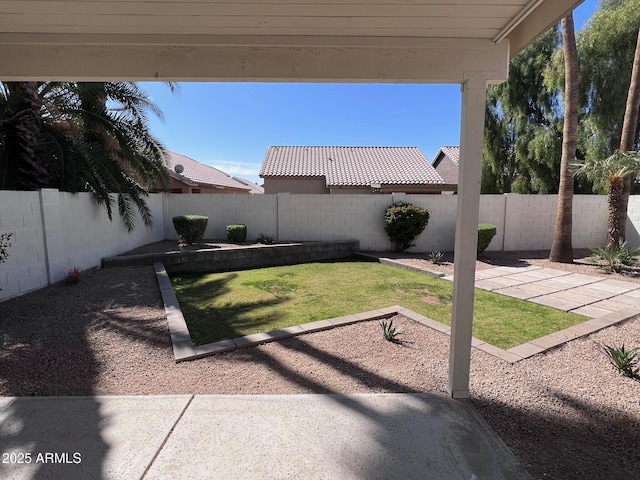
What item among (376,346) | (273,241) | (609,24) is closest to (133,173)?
(273,241)

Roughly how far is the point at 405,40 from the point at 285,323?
3.56 m

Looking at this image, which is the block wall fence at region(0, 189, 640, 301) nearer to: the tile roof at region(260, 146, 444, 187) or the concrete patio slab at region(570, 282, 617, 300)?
the concrete patio slab at region(570, 282, 617, 300)

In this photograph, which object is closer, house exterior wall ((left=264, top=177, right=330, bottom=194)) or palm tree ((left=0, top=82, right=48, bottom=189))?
palm tree ((left=0, top=82, right=48, bottom=189))

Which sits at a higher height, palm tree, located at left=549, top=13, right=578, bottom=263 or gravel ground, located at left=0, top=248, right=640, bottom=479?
palm tree, located at left=549, top=13, right=578, bottom=263

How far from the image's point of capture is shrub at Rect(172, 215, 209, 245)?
32.1 ft

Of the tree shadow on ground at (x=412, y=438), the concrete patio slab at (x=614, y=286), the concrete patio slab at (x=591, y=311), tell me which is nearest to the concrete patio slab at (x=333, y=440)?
the tree shadow on ground at (x=412, y=438)

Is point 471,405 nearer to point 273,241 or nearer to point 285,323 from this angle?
point 285,323

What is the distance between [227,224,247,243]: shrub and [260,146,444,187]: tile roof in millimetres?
9207

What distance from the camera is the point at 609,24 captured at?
12.5 metres

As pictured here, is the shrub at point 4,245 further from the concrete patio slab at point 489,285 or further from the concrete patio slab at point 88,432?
the concrete patio slab at point 489,285

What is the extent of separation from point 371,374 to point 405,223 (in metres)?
7.46

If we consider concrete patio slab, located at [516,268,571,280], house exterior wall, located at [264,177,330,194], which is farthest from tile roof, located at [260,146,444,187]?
concrete patio slab, located at [516,268,571,280]

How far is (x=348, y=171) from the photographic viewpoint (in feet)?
67.8

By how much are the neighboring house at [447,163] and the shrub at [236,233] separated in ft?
60.2
